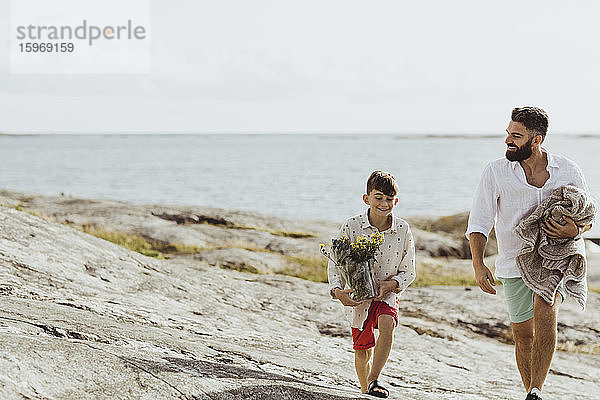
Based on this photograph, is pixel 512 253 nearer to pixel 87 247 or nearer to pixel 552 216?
pixel 552 216

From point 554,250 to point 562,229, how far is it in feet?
0.77

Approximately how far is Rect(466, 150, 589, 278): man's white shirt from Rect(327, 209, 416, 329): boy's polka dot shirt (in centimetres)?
67

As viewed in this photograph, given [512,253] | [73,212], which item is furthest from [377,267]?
[73,212]

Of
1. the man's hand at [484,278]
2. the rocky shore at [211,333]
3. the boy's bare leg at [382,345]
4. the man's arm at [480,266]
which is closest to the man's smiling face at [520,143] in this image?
the man's arm at [480,266]

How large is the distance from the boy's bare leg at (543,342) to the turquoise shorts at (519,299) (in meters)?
0.26

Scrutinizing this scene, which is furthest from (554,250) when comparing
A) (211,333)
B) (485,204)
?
(211,333)

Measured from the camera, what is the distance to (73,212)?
27.7 m

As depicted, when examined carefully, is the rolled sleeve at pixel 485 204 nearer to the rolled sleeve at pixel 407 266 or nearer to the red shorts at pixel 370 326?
the rolled sleeve at pixel 407 266

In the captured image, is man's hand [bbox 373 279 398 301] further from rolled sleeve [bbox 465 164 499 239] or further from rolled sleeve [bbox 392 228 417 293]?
rolled sleeve [bbox 465 164 499 239]

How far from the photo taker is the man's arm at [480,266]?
285 inches

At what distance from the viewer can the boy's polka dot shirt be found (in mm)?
7371

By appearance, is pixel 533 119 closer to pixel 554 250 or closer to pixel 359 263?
pixel 554 250

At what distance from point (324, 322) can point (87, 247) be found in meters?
3.88

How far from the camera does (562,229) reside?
23.3 ft
